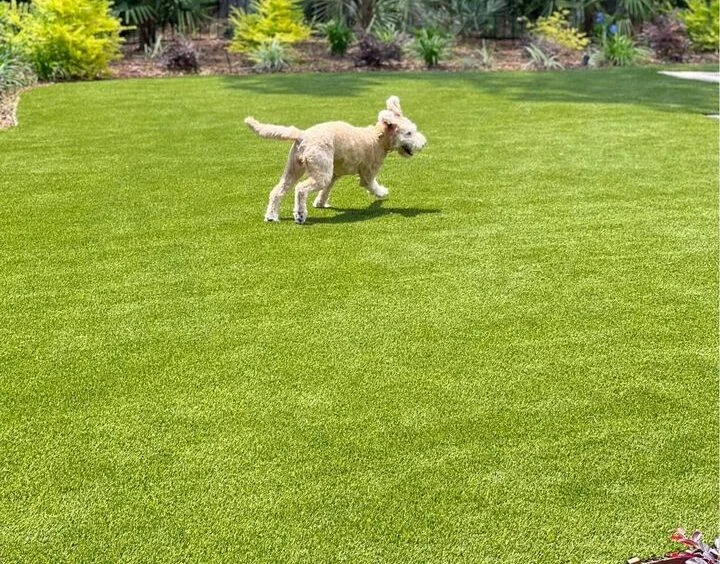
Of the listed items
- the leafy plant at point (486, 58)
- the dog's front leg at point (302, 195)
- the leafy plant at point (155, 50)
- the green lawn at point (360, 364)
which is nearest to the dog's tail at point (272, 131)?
the dog's front leg at point (302, 195)

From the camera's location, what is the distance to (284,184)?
575cm

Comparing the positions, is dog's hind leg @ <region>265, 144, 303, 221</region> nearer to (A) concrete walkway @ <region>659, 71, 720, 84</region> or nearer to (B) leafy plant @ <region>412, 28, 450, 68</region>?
(A) concrete walkway @ <region>659, 71, 720, 84</region>

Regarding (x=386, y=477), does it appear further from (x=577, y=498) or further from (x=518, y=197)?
(x=518, y=197)

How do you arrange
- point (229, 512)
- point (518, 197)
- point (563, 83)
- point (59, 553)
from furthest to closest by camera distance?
point (563, 83) < point (518, 197) < point (229, 512) < point (59, 553)

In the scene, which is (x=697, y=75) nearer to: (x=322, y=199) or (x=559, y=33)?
(x=559, y=33)

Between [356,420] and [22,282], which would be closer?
[356,420]

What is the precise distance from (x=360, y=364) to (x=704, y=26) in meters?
17.7

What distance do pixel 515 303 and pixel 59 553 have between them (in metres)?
2.70

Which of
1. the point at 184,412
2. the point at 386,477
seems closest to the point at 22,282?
the point at 184,412

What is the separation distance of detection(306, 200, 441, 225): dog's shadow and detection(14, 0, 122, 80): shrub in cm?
899

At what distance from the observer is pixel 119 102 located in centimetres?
1130

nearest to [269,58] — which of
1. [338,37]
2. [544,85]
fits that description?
[338,37]

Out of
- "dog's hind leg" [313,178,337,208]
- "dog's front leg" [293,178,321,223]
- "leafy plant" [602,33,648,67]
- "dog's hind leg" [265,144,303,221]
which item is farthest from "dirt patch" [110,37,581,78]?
"dog's front leg" [293,178,321,223]

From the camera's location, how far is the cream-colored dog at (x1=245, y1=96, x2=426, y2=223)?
5.45 m
